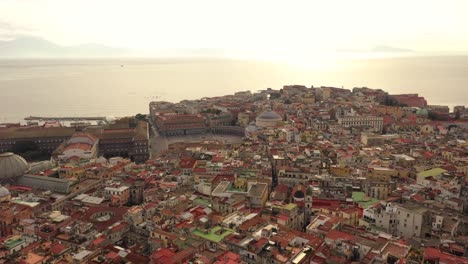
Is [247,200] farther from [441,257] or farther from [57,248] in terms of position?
[441,257]

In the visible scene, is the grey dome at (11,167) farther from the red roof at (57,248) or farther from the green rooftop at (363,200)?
the green rooftop at (363,200)

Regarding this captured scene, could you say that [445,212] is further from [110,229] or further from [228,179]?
[110,229]

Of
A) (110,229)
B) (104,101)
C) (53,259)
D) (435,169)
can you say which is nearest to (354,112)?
(435,169)

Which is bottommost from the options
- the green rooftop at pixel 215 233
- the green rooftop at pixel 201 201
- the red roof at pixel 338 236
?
the green rooftop at pixel 201 201

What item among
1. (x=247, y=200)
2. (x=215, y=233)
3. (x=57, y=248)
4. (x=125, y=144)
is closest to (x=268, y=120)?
(x=125, y=144)

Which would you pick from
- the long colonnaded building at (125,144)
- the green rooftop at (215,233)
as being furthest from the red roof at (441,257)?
the long colonnaded building at (125,144)

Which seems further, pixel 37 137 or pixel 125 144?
pixel 37 137

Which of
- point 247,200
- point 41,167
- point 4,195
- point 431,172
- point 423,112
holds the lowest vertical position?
point 41,167
